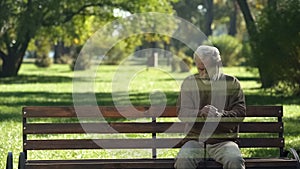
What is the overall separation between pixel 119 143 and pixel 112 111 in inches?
13.5

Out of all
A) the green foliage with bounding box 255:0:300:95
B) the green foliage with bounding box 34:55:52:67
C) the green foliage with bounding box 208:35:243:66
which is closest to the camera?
the green foliage with bounding box 255:0:300:95

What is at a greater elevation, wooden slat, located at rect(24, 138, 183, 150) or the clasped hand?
the clasped hand

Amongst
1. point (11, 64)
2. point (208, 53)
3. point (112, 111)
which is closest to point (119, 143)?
point (112, 111)

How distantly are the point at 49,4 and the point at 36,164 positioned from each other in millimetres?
29583

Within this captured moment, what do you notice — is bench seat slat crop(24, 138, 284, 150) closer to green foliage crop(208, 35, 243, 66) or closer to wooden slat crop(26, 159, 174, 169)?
wooden slat crop(26, 159, 174, 169)

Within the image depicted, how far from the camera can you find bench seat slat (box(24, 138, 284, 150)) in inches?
287

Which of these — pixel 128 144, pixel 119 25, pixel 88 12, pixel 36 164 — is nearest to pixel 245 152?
pixel 128 144

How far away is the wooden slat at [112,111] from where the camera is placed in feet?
24.1

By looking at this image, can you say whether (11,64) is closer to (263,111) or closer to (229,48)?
(229,48)

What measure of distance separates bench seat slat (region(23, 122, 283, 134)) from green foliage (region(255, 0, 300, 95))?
1512 cm

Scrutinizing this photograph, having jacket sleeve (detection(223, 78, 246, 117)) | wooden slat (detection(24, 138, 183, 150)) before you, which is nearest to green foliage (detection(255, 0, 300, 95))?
wooden slat (detection(24, 138, 183, 150))

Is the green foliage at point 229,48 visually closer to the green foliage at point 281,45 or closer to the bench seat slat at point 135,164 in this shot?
the green foliage at point 281,45

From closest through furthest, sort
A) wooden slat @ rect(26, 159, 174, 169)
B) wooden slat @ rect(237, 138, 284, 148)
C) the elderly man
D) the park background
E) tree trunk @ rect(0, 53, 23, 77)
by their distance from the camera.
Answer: wooden slat @ rect(26, 159, 174, 169)
the elderly man
wooden slat @ rect(237, 138, 284, 148)
the park background
tree trunk @ rect(0, 53, 23, 77)

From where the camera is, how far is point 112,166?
699cm
